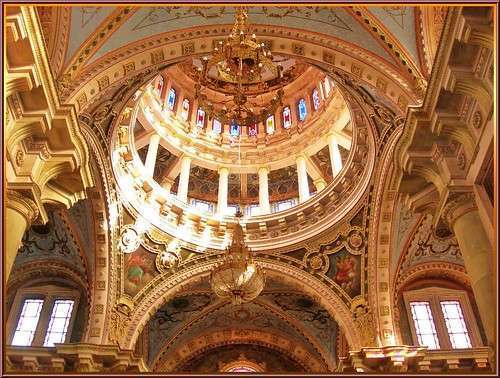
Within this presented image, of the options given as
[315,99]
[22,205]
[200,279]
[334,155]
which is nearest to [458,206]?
[22,205]

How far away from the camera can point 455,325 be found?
15.1 m

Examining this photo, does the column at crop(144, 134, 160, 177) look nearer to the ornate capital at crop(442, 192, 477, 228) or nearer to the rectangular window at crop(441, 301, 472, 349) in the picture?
the rectangular window at crop(441, 301, 472, 349)

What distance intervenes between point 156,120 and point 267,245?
17.0 feet

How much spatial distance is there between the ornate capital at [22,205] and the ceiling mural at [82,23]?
3.23m

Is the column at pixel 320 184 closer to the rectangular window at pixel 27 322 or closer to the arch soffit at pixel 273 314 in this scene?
the arch soffit at pixel 273 314

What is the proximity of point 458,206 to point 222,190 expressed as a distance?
10.8 m

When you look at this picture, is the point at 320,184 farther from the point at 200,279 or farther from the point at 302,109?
the point at 200,279

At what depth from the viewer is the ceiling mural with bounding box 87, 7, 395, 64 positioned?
10797 millimetres

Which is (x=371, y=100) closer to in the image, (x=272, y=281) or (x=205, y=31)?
(x=205, y=31)

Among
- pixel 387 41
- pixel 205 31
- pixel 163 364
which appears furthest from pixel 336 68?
pixel 163 364

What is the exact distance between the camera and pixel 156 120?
57.8ft

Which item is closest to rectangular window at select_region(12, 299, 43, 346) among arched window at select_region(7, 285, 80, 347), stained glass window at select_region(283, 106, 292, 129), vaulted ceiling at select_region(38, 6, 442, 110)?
arched window at select_region(7, 285, 80, 347)

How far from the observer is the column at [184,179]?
56.8 feet

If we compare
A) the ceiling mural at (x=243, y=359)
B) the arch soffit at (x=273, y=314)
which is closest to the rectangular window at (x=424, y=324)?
the arch soffit at (x=273, y=314)
